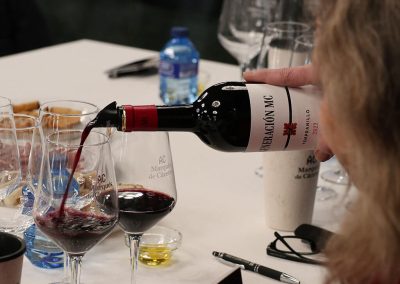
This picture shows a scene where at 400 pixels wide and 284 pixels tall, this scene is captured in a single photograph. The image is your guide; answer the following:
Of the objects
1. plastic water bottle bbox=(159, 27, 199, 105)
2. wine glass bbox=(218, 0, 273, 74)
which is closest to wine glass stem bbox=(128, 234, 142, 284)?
plastic water bottle bbox=(159, 27, 199, 105)

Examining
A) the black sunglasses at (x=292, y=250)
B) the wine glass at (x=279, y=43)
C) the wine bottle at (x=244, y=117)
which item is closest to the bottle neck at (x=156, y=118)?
the wine bottle at (x=244, y=117)

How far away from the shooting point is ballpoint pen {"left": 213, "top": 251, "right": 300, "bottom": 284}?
1159mm

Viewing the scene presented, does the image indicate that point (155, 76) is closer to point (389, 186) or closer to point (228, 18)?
point (228, 18)

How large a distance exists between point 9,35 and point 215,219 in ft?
5.71

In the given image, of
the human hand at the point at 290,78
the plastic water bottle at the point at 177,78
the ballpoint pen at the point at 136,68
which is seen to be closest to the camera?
the human hand at the point at 290,78

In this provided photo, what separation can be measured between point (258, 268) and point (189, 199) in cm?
28

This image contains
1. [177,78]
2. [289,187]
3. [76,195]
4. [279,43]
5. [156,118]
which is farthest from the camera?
[177,78]

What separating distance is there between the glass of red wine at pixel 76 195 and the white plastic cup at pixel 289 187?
40 cm

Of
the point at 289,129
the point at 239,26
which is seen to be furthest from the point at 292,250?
the point at 239,26

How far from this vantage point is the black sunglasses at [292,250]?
123 centimetres

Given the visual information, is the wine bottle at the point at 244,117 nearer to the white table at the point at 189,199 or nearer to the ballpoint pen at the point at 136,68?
the white table at the point at 189,199

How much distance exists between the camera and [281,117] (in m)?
1.11

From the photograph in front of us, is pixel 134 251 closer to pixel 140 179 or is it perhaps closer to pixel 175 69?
pixel 140 179

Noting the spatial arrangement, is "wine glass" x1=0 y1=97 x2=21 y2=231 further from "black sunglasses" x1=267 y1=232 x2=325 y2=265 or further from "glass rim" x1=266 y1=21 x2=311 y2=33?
"glass rim" x1=266 y1=21 x2=311 y2=33
